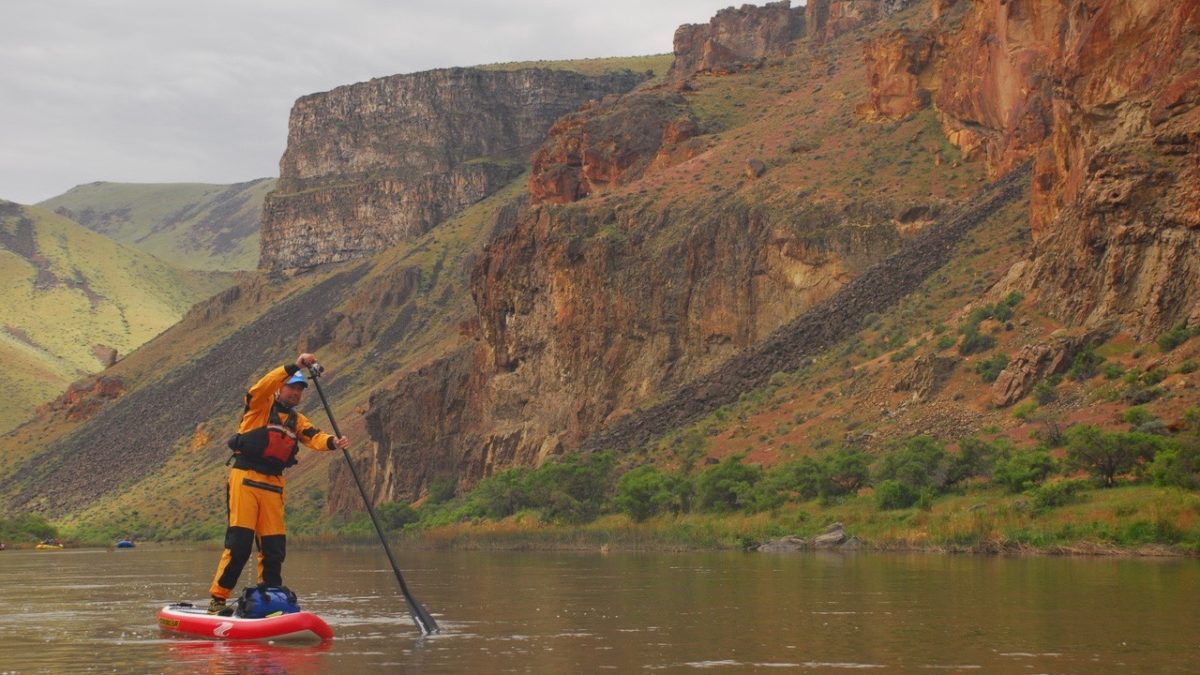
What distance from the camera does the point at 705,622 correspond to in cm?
2398

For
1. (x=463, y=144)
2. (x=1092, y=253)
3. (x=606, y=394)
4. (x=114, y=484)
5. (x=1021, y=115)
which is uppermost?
(x=463, y=144)

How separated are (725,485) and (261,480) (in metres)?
40.3

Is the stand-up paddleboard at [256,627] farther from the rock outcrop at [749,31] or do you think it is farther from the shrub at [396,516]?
the rock outcrop at [749,31]

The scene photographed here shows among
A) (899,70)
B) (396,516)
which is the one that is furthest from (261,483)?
(899,70)

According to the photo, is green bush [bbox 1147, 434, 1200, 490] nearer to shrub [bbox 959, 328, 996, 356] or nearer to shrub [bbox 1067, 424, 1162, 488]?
shrub [bbox 1067, 424, 1162, 488]

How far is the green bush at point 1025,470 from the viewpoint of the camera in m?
47.3

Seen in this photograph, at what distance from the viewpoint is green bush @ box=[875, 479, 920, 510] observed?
169 feet

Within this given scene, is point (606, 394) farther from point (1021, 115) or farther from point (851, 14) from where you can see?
point (851, 14)

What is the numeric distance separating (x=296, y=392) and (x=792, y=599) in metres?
9.76

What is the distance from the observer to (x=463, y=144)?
7859 inches

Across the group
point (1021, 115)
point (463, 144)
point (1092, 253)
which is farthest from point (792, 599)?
point (463, 144)

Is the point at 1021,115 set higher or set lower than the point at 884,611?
higher

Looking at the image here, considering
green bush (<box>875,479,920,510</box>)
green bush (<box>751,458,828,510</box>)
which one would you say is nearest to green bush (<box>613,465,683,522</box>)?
green bush (<box>751,458,828,510</box>)

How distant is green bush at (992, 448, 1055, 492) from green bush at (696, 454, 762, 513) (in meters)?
14.6
